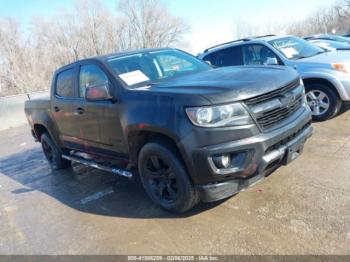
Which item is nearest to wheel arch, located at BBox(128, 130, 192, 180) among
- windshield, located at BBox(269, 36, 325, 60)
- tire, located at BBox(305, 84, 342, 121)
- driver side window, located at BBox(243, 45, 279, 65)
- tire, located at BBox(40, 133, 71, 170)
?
tire, located at BBox(40, 133, 71, 170)

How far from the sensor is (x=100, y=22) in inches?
1465

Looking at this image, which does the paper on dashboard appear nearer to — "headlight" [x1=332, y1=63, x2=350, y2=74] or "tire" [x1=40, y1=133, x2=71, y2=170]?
"tire" [x1=40, y1=133, x2=71, y2=170]

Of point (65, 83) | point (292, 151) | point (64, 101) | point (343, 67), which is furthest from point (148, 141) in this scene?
point (343, 67)

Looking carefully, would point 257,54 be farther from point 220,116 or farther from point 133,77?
point 220,116

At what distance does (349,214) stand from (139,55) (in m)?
3.07

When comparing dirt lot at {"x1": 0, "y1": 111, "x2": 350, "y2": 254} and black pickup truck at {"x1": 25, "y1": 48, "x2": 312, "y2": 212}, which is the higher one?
black pickup truck at {"x1": 25, "y1": 48, "x2": 312, "y2": 212}

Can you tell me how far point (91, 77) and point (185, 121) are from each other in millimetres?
1960

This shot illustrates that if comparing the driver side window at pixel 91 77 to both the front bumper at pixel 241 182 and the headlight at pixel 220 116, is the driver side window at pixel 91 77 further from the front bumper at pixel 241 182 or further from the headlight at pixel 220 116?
the front bumper at pixel 241 182

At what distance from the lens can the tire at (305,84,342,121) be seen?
571cm

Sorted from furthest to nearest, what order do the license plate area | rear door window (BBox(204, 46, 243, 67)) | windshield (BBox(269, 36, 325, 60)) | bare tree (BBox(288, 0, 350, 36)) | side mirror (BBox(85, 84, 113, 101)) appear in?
1. bare tree (BBox(288, 0, 350, 36))
2. rear door window (BBox(204, 46, 243, 67))
3. windshield (BBox(269, 36, 325, 60))
4. side mirror (BBox(85, 84, 113, 101))
5. the license plate area

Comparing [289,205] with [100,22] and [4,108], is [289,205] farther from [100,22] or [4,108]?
[100,22]

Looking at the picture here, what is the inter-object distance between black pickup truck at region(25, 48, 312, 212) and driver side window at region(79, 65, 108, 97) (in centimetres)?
1

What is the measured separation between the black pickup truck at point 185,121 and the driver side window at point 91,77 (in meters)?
0.01

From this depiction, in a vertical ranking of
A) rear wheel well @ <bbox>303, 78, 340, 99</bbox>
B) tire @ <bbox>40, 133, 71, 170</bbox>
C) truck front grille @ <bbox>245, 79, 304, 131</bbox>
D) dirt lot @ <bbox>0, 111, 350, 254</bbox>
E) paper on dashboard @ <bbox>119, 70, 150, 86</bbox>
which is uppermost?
paper on dashboard @ <bbox>119, 70, 150, 86</bbox>
